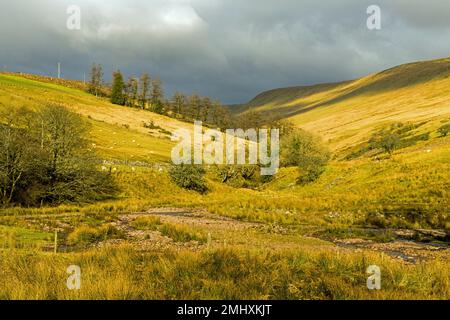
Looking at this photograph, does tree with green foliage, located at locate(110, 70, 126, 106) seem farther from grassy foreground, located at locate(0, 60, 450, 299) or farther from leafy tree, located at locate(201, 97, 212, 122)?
grassy foreground, located at locate(0, 60, 450, 299)

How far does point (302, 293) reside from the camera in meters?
9.26

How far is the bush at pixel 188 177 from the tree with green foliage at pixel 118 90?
8608 cm

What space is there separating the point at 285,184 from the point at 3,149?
44051 mm

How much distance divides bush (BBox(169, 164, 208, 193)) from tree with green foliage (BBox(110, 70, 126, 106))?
86.1 meters

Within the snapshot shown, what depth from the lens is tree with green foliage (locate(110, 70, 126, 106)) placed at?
13550 cm

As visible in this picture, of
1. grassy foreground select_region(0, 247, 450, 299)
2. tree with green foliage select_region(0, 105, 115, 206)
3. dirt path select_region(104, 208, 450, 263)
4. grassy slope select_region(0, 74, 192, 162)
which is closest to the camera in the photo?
grassy foreground select_region(0, 247, 450, 299)

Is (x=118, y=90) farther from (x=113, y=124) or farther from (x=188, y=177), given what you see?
(x=188, y=177)

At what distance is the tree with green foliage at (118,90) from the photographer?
445ft

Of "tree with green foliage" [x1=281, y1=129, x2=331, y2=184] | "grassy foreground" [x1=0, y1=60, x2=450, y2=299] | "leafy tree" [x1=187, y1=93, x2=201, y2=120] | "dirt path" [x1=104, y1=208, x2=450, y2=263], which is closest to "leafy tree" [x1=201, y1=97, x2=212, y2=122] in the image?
"leafy tree" [x1=187, y1=93, x2=201, y2=120]

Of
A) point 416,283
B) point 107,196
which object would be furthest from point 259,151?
point 416,283

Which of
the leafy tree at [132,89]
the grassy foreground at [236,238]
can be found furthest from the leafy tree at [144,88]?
the grassy foreground at [236,238]

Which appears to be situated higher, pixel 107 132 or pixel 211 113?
pixel 211 113

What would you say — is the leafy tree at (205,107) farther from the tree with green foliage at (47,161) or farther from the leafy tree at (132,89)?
the tree with green foliage at (47,161)

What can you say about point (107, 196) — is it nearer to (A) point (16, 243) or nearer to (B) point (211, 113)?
(A) point (16, 243)
